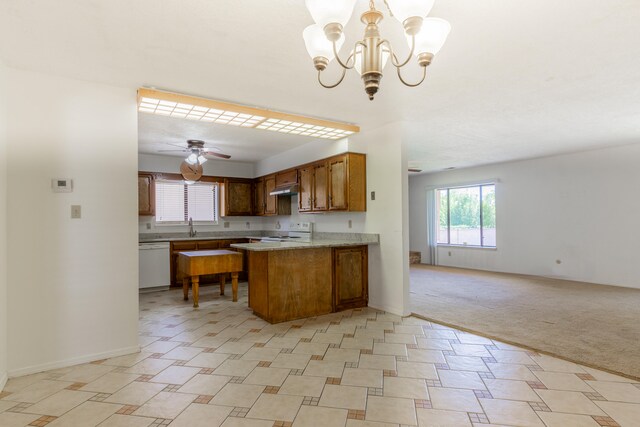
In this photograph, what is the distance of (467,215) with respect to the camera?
28.0 feet

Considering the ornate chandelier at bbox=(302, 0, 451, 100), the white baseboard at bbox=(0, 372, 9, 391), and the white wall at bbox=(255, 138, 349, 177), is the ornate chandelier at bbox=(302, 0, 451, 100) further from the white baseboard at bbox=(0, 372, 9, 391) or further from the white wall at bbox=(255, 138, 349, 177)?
the white wall at bbox=(255, 138, 349, 177)

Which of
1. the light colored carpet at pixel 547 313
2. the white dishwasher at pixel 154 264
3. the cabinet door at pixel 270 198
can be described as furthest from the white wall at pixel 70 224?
the cabinet door at pixel 270 198

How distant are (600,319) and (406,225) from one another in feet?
8.22

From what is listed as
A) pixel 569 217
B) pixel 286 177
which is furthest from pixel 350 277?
pixel 569 217

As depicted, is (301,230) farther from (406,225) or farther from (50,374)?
(50,374)

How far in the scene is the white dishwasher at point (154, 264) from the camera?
5804mm

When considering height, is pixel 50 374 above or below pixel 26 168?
below

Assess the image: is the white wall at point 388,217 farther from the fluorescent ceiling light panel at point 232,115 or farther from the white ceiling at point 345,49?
the fluorescent ceiling light panel at point 232,115

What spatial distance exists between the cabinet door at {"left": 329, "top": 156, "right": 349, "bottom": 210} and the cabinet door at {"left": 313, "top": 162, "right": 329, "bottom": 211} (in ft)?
0.38

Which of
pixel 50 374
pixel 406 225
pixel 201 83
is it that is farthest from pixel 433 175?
pixel 50 374

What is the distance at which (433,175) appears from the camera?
360 inches

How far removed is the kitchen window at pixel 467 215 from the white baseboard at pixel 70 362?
7.53 meters

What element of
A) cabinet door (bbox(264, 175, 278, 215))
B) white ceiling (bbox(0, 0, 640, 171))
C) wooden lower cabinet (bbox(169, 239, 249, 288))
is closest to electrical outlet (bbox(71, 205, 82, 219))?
white ceiling (bbox(0, 0, 640, 171))

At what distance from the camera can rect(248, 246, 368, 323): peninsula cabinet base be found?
3976mm
